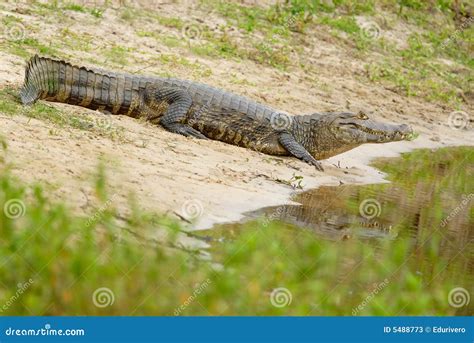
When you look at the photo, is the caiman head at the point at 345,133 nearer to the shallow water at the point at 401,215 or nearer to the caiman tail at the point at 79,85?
the shallow water at the point at 401,215

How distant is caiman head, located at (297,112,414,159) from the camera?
39.4ft

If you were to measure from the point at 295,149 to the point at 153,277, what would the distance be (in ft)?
23.5

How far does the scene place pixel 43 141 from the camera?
847 centimetres

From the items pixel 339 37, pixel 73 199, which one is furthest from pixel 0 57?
pixel 339 37

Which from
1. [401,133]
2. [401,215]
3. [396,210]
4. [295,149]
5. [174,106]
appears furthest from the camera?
[401,133]

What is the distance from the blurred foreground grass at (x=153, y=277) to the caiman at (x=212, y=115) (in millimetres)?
4805

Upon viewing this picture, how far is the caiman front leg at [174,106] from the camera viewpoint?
11.3 meters

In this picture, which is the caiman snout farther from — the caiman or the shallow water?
the shallow water

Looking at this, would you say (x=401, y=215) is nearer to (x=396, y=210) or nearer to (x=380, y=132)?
(x=396, y=210)

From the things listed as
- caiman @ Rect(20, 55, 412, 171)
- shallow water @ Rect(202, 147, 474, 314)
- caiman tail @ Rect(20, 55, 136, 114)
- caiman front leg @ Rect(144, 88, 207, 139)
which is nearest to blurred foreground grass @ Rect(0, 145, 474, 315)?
shallow water @ Rect(202, 147, 474, 314)

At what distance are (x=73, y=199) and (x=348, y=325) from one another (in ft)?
8.62

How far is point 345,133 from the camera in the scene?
1205 cm

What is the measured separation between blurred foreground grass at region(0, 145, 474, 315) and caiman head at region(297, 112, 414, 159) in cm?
573

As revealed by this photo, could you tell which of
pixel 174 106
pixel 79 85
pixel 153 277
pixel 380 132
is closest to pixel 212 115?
pixel 174 106
